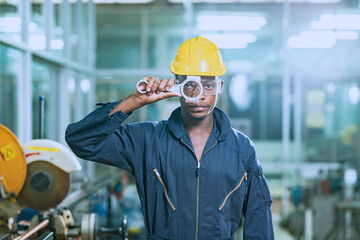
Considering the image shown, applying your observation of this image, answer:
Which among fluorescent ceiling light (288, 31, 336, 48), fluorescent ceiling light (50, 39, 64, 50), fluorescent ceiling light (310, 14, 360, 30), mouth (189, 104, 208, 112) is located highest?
fluorescent ceiling light (310, 14, 360, 30)

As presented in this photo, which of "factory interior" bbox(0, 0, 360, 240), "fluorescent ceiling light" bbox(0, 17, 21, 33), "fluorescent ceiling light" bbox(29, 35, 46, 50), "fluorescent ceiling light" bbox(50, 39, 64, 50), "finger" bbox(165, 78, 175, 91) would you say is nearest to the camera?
"finger" bbox(165, 78, 175, 91)

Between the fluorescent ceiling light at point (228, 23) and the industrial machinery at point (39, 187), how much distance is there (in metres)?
3.77

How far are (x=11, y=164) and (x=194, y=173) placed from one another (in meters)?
0.83

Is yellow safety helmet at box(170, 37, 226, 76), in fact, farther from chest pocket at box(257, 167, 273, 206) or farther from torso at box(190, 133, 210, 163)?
chest pocket at box(257, 167, 273, 206)

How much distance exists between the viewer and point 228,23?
5.27 metres

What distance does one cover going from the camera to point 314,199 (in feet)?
14.3

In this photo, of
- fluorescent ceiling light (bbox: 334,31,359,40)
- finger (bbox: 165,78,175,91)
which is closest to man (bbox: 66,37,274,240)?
finger (bbox: 165,78,175,91)

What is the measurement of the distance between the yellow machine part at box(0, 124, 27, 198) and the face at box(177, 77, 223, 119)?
779mm

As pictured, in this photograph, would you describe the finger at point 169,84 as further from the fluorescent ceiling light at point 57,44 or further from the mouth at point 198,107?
the fluorescent ceiling light at point 57,44

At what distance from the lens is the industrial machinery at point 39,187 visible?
1.71 meters

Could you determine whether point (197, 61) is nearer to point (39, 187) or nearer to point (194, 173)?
point (194, 173)

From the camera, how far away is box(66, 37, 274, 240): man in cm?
162

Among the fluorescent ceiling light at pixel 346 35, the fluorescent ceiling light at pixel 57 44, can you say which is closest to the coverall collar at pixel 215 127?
the fluorescent ceiling light at pixel 57 44

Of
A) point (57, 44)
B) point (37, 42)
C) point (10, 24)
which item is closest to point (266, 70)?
point (57, 44)
